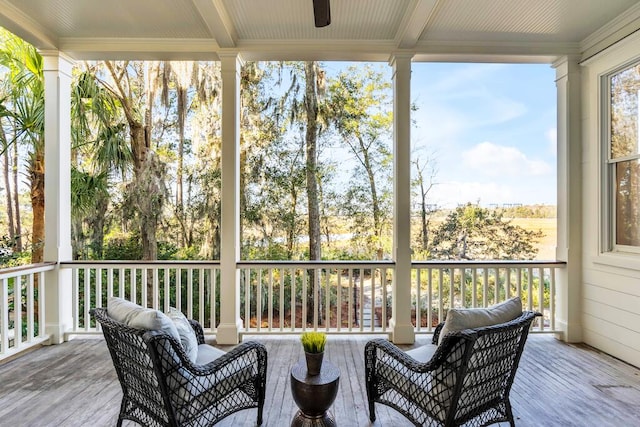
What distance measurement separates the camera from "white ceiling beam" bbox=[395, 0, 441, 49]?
2.64 m

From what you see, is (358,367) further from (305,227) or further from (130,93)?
(130,93)

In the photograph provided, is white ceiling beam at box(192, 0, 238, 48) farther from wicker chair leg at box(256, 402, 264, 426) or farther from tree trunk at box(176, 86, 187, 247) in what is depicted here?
wicker chair leg at box(256, 402, 264, 426)

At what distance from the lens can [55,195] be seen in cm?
339

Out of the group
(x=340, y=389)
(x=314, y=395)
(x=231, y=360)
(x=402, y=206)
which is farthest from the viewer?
(x=402, y=206)

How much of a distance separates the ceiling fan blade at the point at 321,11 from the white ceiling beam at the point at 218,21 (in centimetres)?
103

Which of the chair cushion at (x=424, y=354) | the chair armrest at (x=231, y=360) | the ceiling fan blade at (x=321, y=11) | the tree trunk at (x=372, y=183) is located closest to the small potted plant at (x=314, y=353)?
the chair armrest at (x=231, y=360)

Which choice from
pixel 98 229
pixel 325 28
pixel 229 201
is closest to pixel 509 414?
pixel 229 201

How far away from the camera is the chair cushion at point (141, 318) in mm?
1605

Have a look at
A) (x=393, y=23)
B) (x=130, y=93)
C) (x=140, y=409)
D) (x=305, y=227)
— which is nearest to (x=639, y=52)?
(x=393, y=23)

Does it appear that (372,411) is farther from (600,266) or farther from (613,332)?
(600,266)

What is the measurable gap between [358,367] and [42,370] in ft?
9.30

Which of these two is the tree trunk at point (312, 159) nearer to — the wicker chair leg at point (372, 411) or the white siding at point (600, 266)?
the wicker chair leg at point (372, 411)

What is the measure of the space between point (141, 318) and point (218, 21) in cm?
261

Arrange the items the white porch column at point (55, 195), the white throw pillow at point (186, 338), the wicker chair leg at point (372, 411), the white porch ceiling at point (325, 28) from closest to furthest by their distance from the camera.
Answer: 1. the white throw pillow at point (186, 338)
2. the wicker chair leg at point (372, 411)
3. the white porch ceiling at point (325, 28)
4. the white porch column at point (55, 195)
